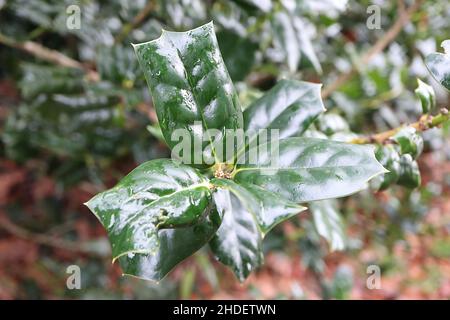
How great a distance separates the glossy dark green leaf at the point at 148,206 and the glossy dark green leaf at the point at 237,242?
18 cm

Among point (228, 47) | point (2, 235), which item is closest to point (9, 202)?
point (2, 235)

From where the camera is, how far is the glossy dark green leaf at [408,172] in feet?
2.56

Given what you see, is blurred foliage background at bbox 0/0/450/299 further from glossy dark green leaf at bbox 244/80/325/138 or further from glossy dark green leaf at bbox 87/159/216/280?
glossy dark green leaf at bbox 87/159/216/280

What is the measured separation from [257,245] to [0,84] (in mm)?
1592

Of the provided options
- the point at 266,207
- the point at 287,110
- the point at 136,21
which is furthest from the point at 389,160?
the point at 136,21

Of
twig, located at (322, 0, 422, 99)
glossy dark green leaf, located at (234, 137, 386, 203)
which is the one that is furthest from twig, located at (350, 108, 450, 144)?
twig, located at (322, 0, 422, 99)

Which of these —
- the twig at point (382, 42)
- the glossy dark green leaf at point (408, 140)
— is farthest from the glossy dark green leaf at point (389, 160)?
the twig at point (382, 42)

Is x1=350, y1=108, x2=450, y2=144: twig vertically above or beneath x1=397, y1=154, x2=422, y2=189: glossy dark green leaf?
above

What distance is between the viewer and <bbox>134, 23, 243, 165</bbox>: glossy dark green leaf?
1.96ft

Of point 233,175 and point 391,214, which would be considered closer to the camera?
point 233,175

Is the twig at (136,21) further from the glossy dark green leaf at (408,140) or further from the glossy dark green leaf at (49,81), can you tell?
the glossy dark green leaf at (408,140)

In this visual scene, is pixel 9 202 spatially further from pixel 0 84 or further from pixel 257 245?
pixel 257 245

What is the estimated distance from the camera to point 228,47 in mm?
1208

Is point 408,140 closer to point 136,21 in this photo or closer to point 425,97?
point 425,97
